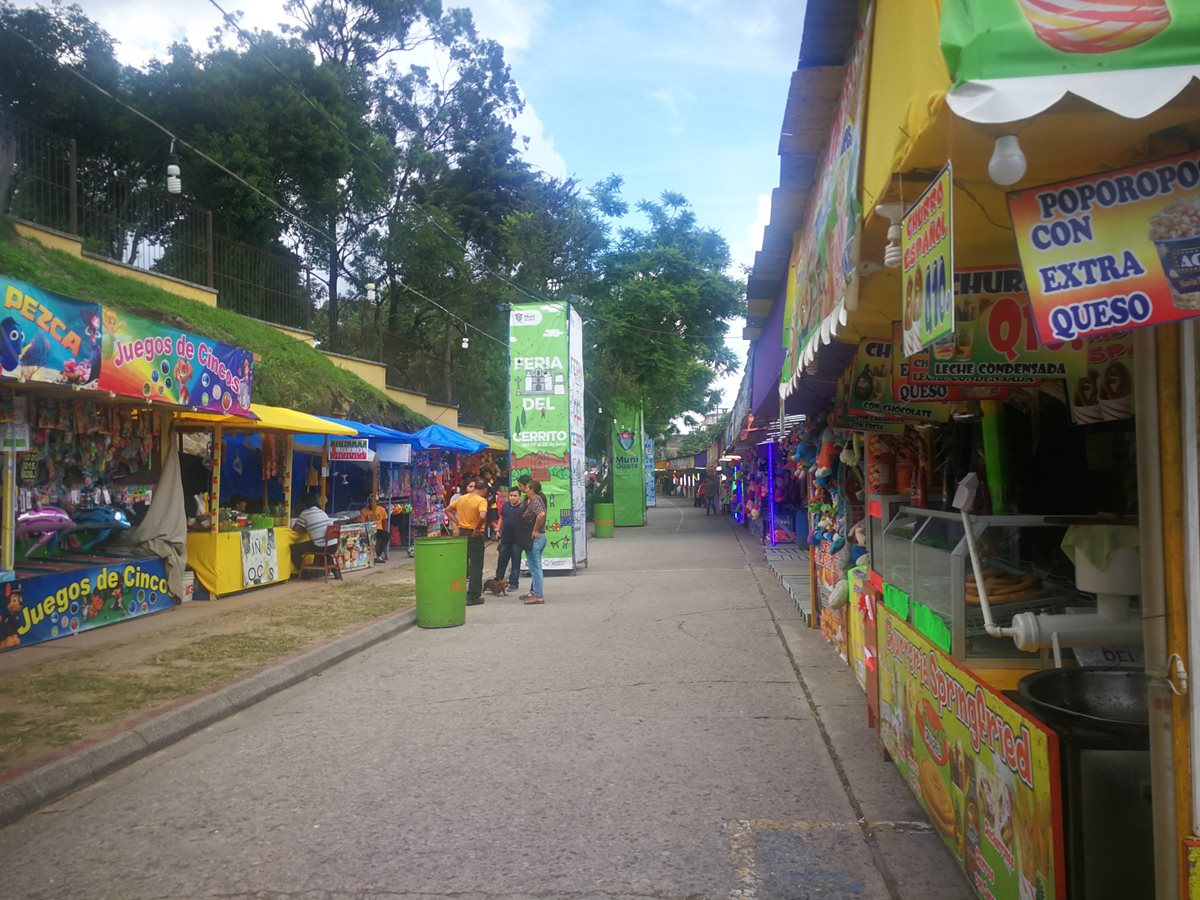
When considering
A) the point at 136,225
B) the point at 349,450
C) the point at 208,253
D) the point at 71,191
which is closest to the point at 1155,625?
the point at 349,450

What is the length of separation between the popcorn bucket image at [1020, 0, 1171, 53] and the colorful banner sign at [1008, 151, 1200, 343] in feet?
1.31

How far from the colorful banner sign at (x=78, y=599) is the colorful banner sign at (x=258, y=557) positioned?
165 centimetres

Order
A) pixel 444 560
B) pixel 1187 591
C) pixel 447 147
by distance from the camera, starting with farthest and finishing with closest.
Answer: pixel 447 147 → pixel 444 560 → pixel 1187 591

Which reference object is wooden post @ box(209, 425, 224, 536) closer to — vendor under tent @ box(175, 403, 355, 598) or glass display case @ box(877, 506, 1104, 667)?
vendor under tent @ box(175, 403, 355, 598)

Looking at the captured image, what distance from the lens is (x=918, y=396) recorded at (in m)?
5.66

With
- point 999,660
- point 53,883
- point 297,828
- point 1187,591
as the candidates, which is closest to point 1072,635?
point 999,660

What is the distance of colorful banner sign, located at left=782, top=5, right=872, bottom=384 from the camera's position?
381 centimetres

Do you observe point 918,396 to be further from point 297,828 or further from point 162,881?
point 162,881

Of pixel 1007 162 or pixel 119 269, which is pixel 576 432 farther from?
pixel 1007 162

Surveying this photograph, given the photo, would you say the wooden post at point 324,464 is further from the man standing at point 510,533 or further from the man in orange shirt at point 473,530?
the man in orange shirt at point 473,530

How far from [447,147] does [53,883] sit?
115ft

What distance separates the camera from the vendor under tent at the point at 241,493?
41.0 ft

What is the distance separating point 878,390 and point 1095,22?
4288mm

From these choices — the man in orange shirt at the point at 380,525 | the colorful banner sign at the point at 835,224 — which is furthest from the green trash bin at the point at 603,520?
the colorful banner sign at the point at 835,224
